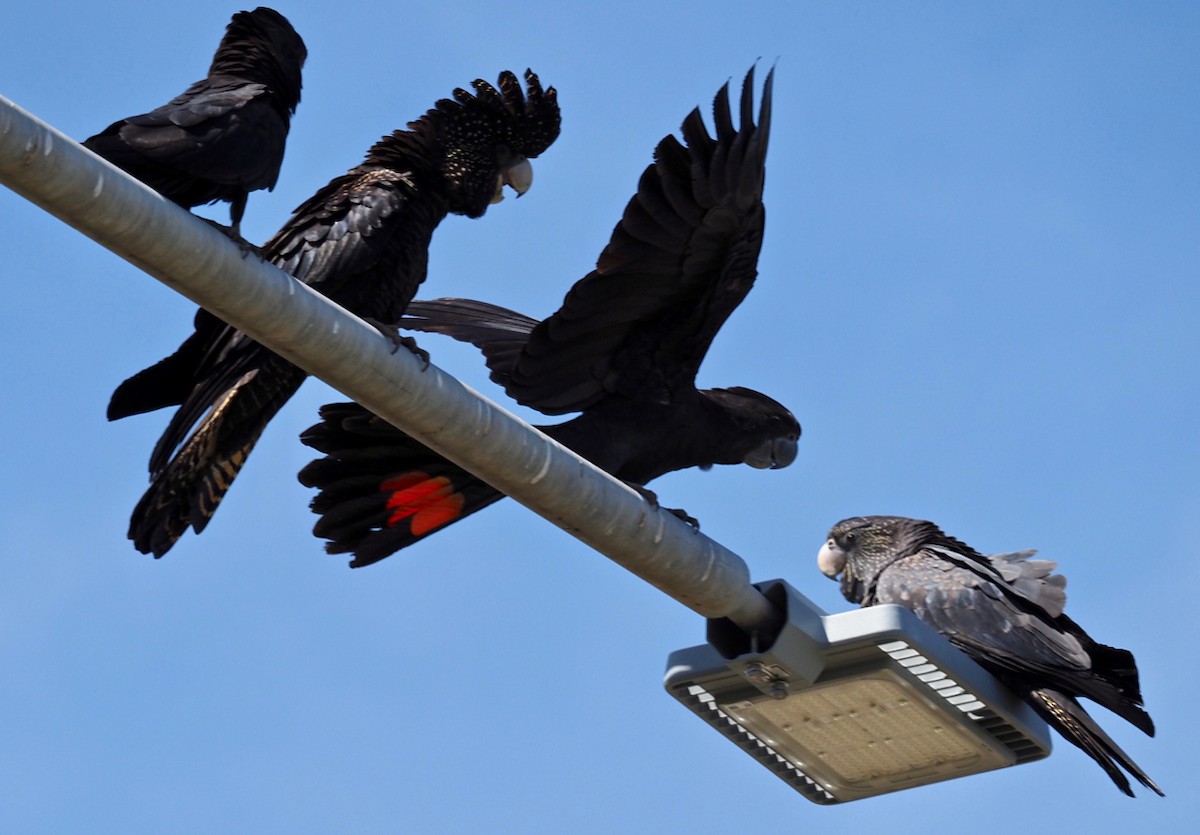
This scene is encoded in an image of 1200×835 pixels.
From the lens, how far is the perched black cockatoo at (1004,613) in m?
7.15

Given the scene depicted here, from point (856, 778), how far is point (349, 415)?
6.72 ft

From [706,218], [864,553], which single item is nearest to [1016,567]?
[864,553]

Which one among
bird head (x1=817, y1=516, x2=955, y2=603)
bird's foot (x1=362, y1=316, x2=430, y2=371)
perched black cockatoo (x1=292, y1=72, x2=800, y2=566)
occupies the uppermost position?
bird head (x1=817, y1=516, x2=955, y2=603)

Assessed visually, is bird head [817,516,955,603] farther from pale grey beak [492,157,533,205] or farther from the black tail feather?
pale grey beak [492,157,533,205]

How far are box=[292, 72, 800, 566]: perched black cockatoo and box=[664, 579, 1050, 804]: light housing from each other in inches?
58.9

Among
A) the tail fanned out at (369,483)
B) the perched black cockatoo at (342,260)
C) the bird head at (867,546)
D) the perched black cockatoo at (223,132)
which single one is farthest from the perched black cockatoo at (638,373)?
the bird head at (867,546)

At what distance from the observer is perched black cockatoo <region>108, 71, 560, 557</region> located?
651cm

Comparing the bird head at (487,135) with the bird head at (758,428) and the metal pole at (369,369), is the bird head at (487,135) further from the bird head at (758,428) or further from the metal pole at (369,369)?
the metal pole at (369,369)

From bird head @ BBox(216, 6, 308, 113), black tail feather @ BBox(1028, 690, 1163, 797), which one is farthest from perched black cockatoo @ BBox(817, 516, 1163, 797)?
bird head @ BBox(216, 6, 308, 113)

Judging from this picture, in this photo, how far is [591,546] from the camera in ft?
15.1

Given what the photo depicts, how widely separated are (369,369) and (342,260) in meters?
3.19

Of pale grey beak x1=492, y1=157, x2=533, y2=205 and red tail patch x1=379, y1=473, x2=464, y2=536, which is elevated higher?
pale grey beak x1=492, y1=157, x2=533, y2=205

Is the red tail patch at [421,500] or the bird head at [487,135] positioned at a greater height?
the bird head at [487,135]

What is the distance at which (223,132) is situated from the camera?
654 centimetres
